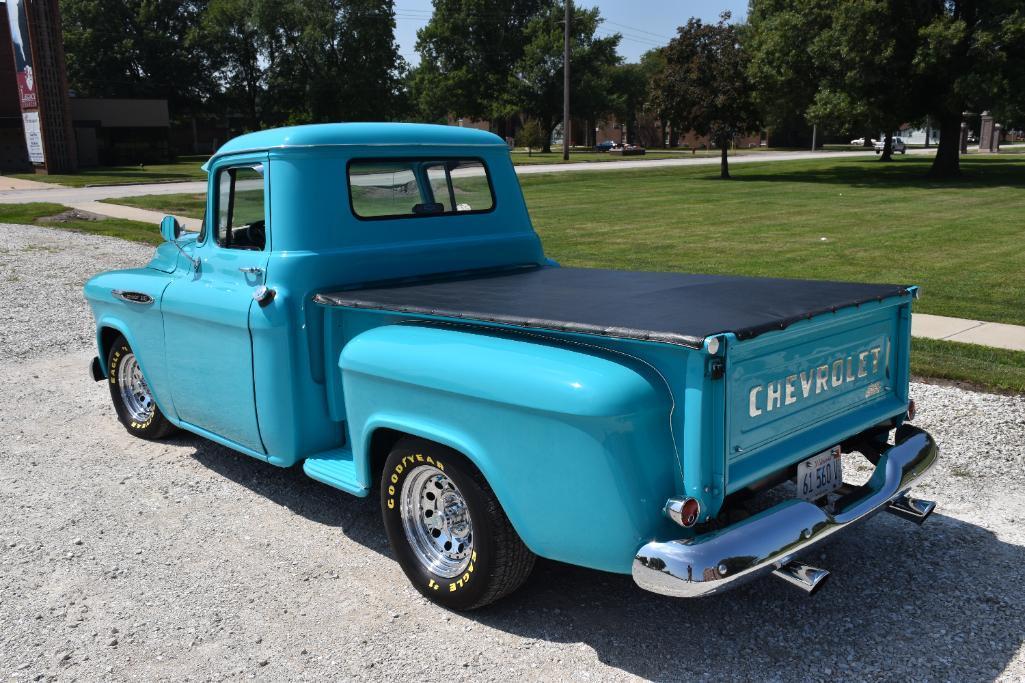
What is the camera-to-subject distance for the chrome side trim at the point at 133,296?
528 centimetres

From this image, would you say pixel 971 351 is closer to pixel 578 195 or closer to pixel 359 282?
pixel 359 282

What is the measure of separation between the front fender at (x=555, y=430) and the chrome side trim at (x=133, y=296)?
233 cm

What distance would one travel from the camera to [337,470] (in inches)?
167

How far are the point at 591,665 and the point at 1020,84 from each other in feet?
90.6

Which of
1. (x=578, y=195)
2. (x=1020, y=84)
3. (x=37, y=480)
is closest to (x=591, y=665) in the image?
(x=37, y=480)

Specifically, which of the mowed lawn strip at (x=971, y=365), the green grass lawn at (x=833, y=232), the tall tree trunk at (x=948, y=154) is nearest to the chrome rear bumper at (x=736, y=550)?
the mowed lawn strip at (x=971, y=365)

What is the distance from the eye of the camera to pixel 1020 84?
83.8 ft

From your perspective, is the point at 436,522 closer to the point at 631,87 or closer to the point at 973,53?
the point at 973,53

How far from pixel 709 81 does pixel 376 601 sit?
2898cm

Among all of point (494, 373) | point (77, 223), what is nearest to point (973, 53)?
point (77, 223)

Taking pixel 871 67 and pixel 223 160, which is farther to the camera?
pixel 871 67

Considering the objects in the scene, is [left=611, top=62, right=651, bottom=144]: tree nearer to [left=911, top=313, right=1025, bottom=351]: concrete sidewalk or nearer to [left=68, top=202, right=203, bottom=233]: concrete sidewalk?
[left=68, top=202, right=203, bottom=233]: concrete sidewalk

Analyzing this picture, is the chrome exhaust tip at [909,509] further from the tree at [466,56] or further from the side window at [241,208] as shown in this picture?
the tree at [466,56]

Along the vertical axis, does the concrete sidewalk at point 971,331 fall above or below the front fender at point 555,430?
below
